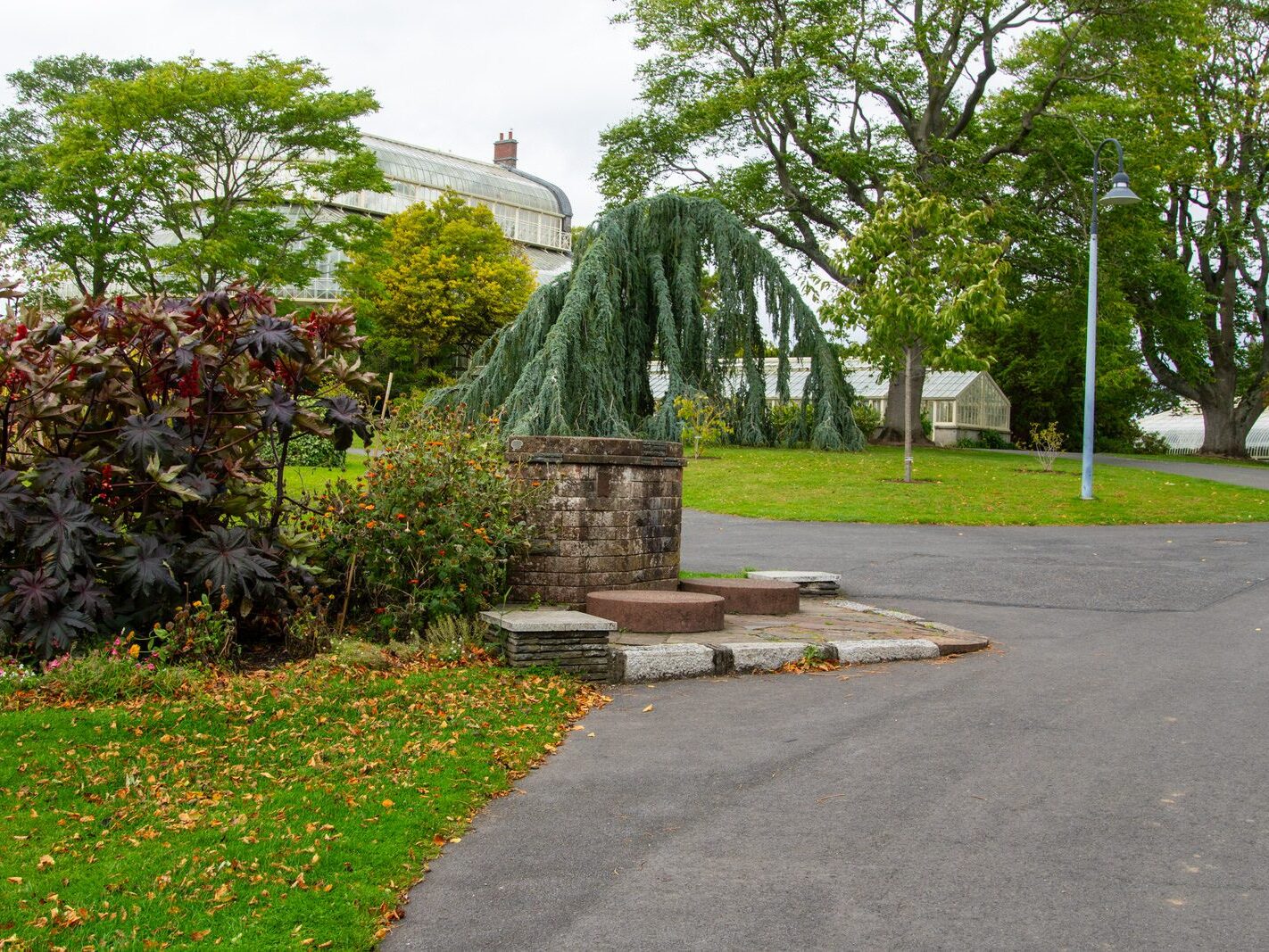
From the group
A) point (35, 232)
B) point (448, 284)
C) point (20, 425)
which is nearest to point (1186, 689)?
point (20, 425)

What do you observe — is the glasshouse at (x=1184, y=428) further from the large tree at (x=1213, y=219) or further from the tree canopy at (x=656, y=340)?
the tree canopy at (x=656, y=340)

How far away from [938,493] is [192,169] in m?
22.8

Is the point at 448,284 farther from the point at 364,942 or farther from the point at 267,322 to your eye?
the point at 364,942

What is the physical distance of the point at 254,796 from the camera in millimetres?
4887

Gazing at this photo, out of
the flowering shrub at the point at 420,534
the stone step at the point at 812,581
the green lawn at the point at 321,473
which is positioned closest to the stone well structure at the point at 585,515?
the flowering shrub at the point at 420,534

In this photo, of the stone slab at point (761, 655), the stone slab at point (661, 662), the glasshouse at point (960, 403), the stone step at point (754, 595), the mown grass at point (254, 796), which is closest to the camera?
the mown grass at point (254, 796)

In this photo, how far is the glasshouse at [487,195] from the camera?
6244cm

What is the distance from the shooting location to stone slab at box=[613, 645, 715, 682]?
7.57m

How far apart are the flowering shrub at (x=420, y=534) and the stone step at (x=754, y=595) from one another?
206cm

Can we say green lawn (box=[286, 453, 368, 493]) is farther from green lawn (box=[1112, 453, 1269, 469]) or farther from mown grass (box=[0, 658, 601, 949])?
green lawn (box=[1112, 453, 1269, 469])

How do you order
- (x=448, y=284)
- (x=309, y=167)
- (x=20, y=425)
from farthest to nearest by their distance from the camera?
(x=448, y=284), (x=309, y=167), (x=20, y=425)

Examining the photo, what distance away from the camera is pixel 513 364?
23000mm

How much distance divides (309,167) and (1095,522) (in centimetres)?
2415

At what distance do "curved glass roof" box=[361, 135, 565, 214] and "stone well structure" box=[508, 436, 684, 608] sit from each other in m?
57.1
